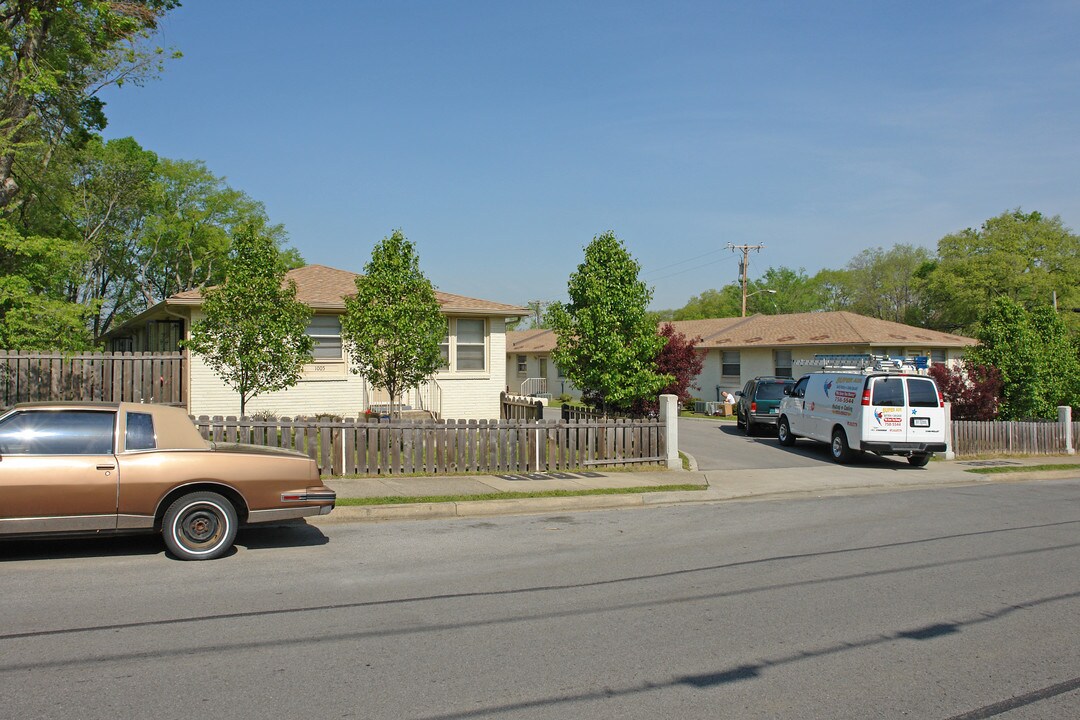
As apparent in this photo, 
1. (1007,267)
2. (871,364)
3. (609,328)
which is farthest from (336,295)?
(1007,267)

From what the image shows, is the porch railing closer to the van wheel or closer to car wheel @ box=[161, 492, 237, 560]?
the van wheel

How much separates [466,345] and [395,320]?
755cm

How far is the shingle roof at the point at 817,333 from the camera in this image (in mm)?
34062

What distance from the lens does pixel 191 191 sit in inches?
1799

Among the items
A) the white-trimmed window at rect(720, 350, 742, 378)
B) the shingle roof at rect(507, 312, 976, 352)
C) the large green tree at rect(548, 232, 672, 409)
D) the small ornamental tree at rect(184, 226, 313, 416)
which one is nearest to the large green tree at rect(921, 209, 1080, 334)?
the shingle roof at rect(507, 312, 976, 352)

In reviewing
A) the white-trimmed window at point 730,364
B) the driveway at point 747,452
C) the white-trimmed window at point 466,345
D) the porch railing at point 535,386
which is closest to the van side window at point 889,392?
the driveway at point 747,452

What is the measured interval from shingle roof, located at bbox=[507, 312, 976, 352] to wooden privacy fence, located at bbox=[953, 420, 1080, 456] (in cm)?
1045

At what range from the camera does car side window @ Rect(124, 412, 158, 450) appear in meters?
7.94

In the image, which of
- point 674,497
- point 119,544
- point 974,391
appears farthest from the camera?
point 974,391

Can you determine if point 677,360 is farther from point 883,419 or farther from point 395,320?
point 395,320

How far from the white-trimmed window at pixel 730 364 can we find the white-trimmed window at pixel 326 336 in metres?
22.4

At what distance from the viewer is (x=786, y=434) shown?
2292cm

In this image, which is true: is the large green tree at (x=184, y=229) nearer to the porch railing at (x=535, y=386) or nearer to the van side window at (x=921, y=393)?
the porch railing at (x=535, y=386)

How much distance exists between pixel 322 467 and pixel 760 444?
14053 mm
